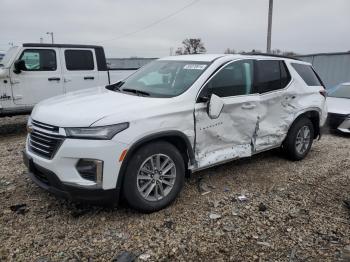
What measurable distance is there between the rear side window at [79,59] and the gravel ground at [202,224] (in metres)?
3.98

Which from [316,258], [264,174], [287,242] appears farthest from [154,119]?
[264,174]

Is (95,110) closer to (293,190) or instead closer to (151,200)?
(151,200)

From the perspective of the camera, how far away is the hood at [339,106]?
7754mm

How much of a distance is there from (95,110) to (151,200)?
1.16m

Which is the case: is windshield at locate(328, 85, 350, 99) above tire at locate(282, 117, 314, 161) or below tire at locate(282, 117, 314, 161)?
above

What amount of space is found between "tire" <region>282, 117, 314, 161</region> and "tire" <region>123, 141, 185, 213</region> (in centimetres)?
240

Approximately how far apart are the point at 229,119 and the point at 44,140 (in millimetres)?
2246

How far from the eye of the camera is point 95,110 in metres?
3.34

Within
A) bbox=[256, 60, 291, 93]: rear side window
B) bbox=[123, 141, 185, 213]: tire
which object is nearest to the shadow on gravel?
bbox=[123, 141, 185, 213]: tire

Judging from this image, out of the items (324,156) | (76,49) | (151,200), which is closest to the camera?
(151,200)

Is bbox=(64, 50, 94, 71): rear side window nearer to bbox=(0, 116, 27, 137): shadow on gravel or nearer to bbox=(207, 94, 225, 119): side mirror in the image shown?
bbox=(0, 116, 27, 137): shadow on gravel

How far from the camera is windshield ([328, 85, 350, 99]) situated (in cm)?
874

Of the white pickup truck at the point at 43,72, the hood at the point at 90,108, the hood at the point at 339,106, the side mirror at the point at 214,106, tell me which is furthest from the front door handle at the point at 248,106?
the white pickup truck at the point at 43,72

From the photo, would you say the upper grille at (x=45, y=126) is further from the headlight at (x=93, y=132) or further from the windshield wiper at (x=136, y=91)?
the windshield wiper at (x=136, y=91)
